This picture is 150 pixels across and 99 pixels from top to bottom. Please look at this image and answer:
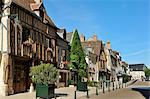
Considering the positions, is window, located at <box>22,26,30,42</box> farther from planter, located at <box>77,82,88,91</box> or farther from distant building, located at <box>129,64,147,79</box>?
distant building, located at <box>129,64,147,79</box>

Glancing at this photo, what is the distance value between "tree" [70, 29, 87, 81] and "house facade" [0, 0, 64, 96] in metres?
→ 9.07

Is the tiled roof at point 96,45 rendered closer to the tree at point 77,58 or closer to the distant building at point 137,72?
the tree at point 77,58

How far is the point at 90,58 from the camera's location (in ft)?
171

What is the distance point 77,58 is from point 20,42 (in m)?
16.6

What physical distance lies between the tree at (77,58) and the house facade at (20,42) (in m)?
9.07

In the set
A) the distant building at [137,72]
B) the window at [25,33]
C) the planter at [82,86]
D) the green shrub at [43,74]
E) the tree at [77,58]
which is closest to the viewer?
the green shrub at [43,74]

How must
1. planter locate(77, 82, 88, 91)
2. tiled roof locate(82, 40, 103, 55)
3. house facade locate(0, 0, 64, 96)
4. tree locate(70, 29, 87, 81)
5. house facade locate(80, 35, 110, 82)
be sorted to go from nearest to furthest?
1. house facade locate(0, 0, 64, 96)
2. planter locate(77, 82, 88, 91)
3. tree locate(70, 29, 87, 81)
4. house facade locate(80, 35, 110, 82)
5. tiled roof locate(82, 40, 103, 55)

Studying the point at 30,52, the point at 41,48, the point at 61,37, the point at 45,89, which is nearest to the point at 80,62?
the point at 61,37

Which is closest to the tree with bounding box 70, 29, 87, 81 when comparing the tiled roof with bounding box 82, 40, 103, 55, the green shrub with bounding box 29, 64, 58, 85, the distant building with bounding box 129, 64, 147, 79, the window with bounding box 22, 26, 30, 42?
the tiled roof with bounding box 82, 40, 103, 55

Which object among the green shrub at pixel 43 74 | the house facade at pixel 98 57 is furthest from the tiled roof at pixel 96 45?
the green shrub at pixel 43 74

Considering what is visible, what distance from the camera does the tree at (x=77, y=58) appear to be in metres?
42.5

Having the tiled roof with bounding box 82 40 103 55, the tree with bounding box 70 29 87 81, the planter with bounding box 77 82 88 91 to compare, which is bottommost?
the planter with bounding box 77 82 88 91

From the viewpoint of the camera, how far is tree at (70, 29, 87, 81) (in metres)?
42.5

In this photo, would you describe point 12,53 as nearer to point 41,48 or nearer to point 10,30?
point 10,30
